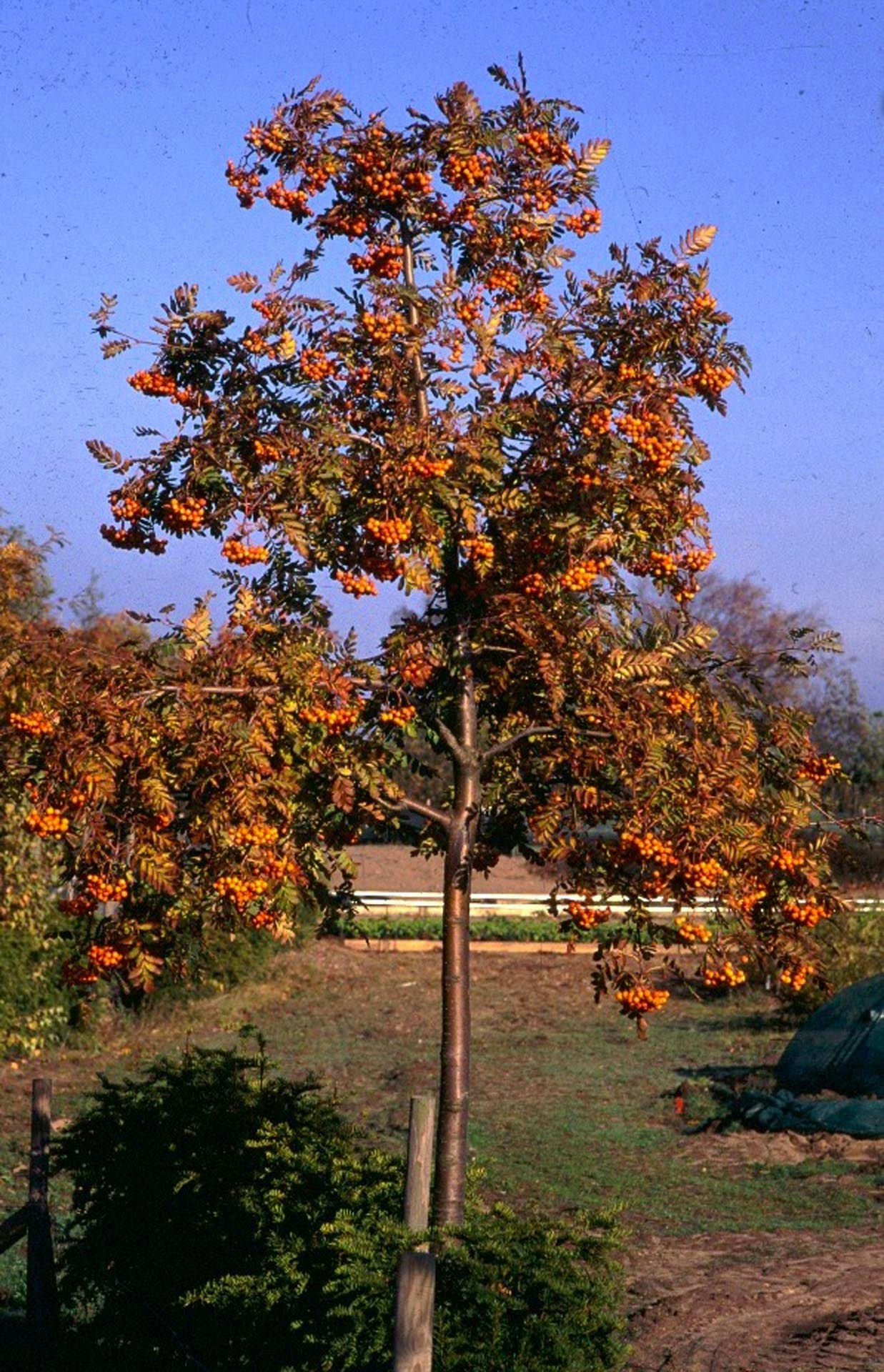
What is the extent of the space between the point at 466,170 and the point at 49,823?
3360mm

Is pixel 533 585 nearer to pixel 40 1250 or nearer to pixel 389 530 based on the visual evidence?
pixel 389 530

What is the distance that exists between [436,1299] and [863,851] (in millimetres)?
26172

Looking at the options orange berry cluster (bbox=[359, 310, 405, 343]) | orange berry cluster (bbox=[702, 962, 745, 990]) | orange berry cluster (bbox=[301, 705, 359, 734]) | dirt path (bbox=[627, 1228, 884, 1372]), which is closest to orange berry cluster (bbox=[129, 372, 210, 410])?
orange berry cluster (bbox=[359, 310, 405, 343])

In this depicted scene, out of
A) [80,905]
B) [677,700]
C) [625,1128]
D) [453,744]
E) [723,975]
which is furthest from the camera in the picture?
[625,1128]

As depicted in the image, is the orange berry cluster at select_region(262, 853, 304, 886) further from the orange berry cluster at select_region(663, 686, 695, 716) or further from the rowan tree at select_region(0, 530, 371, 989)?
the orange berry cluster at select_region(663, 686, 695, 716)

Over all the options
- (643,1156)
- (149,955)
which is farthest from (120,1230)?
(643,1156)

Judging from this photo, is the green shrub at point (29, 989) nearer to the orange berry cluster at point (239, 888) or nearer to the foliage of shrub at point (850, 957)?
the foliage of shrub at point (850, 957)

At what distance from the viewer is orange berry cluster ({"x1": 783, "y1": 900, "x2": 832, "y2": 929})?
639 cm

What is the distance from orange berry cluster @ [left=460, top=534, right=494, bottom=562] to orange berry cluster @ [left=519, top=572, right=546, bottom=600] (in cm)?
18

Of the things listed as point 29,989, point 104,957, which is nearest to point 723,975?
point 104,957

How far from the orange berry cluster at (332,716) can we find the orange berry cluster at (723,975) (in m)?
1.65

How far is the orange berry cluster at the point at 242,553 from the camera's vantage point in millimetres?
6113

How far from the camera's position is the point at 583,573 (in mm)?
6176

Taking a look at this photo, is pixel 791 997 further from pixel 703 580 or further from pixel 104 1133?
pixel 703 580
